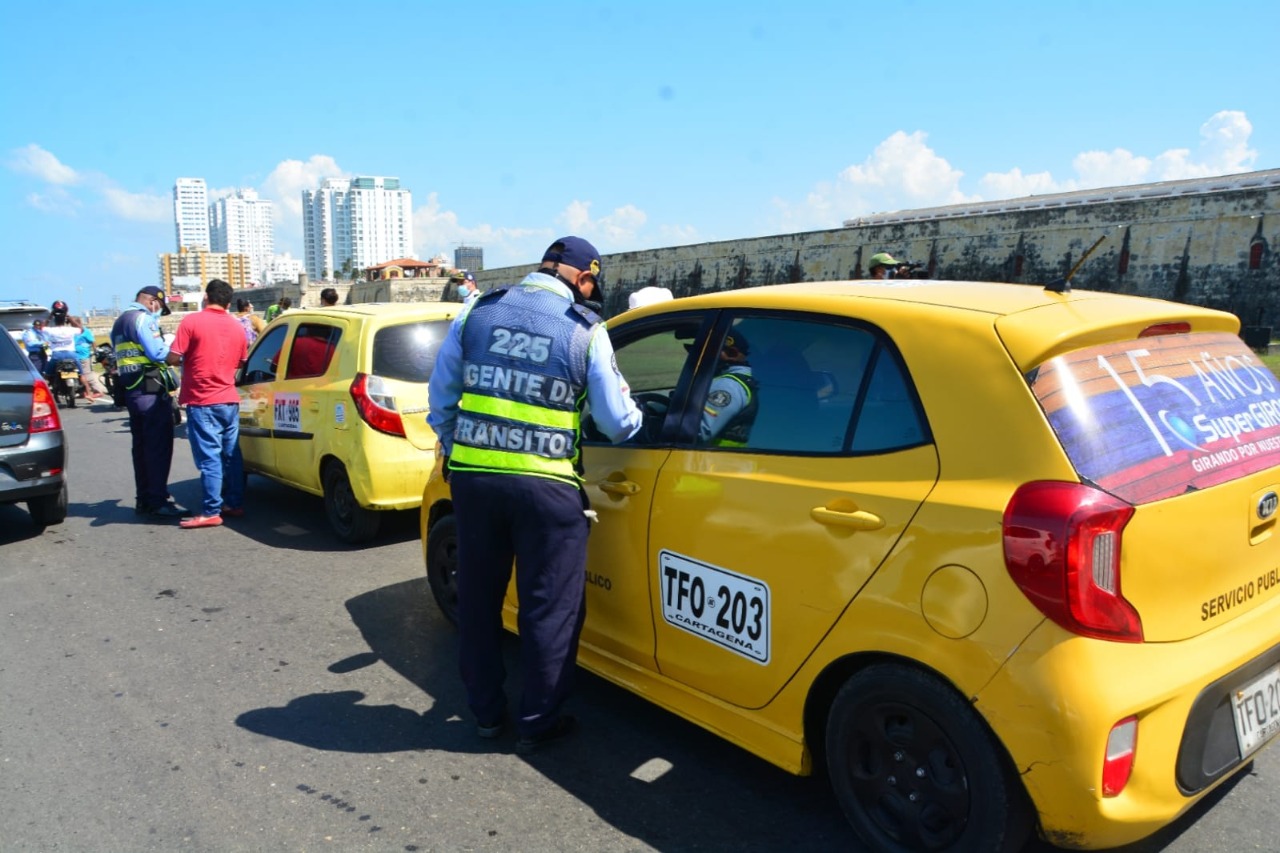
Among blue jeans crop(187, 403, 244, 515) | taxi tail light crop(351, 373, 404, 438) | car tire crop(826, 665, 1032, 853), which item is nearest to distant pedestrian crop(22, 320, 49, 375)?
blue jeans crop(187, 403, 244, 515)

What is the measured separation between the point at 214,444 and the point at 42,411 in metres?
1.24

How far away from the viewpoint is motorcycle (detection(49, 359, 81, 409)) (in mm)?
16391

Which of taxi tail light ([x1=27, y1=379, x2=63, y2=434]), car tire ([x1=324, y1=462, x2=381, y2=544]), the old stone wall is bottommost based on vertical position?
car tire ([x1=324, y1=462, x2=381, y2=544])

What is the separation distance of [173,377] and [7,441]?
4.38 feet

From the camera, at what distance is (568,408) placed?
323cm

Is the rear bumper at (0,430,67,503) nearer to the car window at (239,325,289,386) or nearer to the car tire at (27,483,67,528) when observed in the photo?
the car tire at (27,483,67,528)

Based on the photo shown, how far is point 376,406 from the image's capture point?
595 centimetres

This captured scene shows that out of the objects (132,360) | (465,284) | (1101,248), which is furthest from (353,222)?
(132,360)

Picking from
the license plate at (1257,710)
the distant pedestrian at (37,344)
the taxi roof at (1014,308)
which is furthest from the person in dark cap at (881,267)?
the distant pedestrian at (37,344)

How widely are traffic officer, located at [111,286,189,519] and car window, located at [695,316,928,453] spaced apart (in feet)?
19.2

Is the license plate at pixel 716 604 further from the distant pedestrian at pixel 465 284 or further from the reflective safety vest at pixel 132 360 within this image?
the distant pedestrian at pixel 465 284

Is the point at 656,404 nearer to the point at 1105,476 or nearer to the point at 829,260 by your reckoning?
the point at 1105,476

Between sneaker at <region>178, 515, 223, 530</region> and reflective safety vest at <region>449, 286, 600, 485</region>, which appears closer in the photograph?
reflective safety vest at <region>449, 286, 600, 485</region>

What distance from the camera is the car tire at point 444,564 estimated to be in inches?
175
